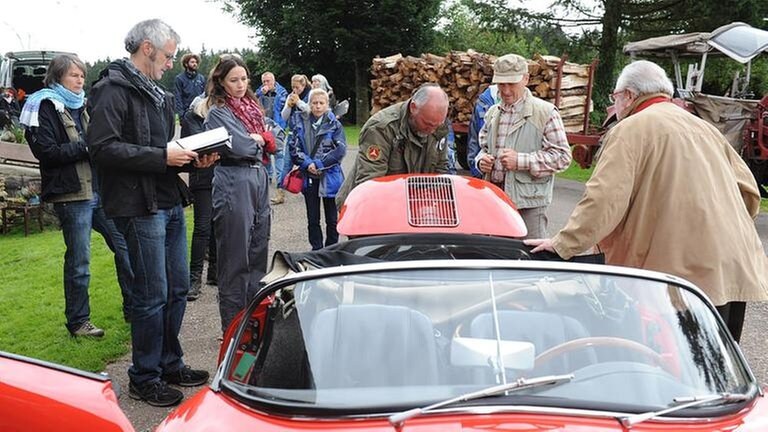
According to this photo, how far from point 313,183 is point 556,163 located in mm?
2654

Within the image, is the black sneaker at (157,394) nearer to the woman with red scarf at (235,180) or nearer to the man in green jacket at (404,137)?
the woman with red scarf at (235,180)

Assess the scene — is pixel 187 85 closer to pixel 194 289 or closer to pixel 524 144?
pixel 194 289

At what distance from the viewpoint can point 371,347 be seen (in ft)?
6.79

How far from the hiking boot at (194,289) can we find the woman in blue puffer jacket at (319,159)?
3.92 feet

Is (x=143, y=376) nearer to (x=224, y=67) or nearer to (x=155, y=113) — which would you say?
(x=155, y=113)

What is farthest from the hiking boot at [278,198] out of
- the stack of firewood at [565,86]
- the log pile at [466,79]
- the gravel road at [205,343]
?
the stack of firewood at [565,86]

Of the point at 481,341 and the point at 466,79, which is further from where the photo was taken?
the point at 466,79

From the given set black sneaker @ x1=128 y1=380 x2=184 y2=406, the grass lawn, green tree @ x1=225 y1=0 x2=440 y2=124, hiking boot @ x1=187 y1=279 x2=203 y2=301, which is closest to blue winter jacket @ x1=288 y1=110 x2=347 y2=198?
hiking boot @ x1=187 y1=279 x2=203 y2=301

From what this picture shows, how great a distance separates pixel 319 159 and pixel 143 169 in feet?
10.4

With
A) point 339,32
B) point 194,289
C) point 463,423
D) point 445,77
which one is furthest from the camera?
point 339,32

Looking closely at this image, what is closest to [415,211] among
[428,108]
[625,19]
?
[428,108]

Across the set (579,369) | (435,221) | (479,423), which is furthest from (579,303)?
(435,221)

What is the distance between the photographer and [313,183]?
6.62 meters

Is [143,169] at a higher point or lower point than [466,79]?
higher
